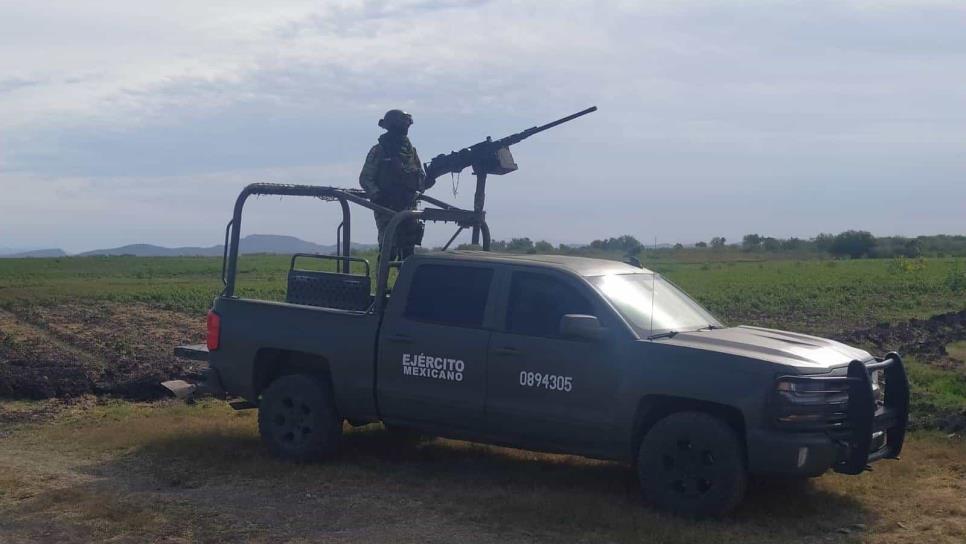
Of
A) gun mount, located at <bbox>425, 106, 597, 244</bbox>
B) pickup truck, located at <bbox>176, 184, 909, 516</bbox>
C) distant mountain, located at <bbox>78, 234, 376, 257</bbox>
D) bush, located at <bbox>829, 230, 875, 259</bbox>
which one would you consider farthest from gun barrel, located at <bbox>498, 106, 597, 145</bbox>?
bush, located at <bbox>829, 230, 875, 259</bbox>

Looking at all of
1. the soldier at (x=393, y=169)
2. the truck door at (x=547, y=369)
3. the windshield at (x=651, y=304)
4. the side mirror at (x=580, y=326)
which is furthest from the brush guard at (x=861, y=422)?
the soldier at (x=393, y=169)

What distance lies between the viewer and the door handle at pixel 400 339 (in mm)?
8039

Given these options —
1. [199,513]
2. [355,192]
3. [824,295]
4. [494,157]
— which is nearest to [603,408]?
[199,513]

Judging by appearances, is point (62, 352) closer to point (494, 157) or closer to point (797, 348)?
point (494, 157)

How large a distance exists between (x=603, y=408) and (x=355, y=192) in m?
3.84

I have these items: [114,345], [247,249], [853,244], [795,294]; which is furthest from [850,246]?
[247,249]

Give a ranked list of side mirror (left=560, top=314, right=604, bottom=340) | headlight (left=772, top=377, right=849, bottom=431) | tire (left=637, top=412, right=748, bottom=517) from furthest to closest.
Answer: side mirror (left=560, top=314, right=604, bottom=340) → tire (left=637, top=412, right=748, bottom=517) → headlight (left=772, top=377, right=849, bottom=431)

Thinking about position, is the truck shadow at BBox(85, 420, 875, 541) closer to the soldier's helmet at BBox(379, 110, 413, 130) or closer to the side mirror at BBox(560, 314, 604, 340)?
the side mirror at BBox(560, 314, 604, 340)

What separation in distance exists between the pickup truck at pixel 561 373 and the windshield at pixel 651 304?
2 cm

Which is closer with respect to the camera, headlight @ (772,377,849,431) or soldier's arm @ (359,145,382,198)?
headlight @ (772,377,849,431)

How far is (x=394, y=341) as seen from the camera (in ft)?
26.6

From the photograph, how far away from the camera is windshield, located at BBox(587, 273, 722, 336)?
294 inches

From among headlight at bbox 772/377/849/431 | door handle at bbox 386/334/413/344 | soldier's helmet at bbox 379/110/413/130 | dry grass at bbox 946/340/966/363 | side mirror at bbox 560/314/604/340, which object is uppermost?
soldier's helmet at bbox 379/110/413/130

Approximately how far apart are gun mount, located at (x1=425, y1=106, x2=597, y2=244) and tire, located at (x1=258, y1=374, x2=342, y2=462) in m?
3.39
